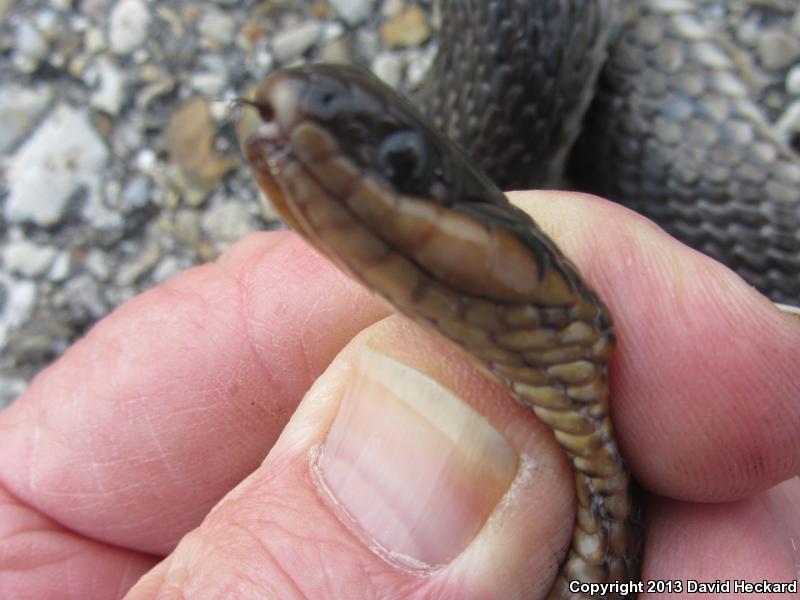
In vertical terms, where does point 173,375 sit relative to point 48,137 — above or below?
below

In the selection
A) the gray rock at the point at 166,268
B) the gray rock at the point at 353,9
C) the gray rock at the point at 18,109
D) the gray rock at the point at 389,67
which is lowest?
the gray rock at the point at 166,268

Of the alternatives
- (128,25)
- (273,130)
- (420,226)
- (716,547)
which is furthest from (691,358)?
(128,25)

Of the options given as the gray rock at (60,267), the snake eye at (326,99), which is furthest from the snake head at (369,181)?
the gray rock at (60,267)

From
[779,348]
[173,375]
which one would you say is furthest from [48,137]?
[779,348]

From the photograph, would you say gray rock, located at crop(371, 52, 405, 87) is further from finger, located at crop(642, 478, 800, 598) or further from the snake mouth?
the snake mouth

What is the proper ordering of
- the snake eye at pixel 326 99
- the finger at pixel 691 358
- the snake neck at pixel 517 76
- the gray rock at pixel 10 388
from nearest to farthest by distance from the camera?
the snake eye at pixel 326 99
the finger at pixel 691 358
the snake neck at pixel 517 76
the gray rock at pixel 10 388

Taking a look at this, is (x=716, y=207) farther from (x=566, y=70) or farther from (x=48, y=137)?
(x=48, y=137)

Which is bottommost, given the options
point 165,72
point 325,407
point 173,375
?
point 173,375

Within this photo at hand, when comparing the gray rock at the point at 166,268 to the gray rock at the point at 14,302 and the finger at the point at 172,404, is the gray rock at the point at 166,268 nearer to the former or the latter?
the gray rock at the point at 14,302
